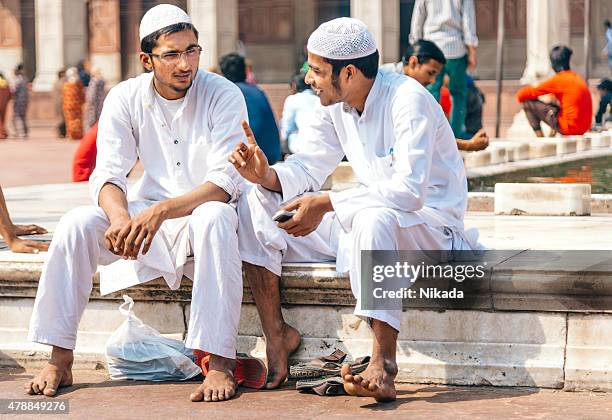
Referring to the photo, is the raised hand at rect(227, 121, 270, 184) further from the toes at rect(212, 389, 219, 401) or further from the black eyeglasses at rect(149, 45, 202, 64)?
the toes at rect(212, 389, 219, 401)

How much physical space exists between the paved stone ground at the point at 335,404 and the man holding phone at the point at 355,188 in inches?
5.6

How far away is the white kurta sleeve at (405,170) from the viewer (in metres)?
4.98

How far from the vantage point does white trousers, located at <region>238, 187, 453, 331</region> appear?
16.1ft

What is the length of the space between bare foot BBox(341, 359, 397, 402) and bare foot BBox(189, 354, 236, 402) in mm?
448

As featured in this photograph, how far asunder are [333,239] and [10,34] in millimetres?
31168

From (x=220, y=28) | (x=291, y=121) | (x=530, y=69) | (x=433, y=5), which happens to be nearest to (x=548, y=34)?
(x=530, y=69)

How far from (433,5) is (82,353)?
834 centimetres

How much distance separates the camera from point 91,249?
529 cm

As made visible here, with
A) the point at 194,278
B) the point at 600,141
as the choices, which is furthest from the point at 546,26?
the point at 194,278

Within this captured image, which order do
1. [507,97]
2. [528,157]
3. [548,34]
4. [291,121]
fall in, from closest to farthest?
[291,121], [528,157], [548,34], [507,97]

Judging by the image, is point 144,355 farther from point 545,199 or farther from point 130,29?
point 130,29

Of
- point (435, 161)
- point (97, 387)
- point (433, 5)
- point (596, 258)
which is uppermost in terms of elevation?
point (433, 5)

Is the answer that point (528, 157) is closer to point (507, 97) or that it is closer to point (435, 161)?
point (435, 161)

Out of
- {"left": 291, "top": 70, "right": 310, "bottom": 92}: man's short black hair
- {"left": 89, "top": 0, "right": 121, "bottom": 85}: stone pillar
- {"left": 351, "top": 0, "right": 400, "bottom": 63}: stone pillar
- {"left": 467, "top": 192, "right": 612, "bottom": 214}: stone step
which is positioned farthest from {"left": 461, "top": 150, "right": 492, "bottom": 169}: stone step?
{"left": 89, "top": 0, "right": 121, "bottom": 85}: stone pillar
